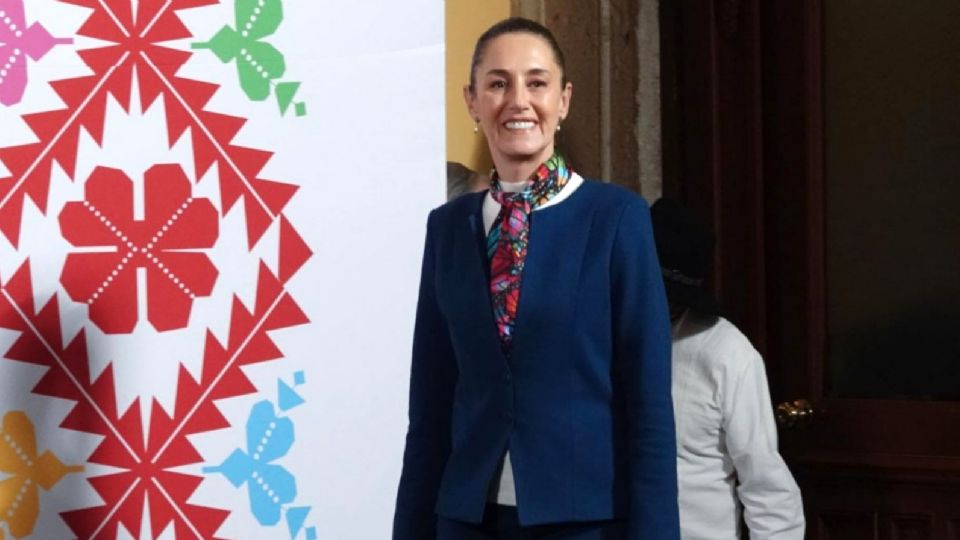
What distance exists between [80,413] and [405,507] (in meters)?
0.47

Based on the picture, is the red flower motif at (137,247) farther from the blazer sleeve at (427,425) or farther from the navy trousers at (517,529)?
the navy trousers at (517,529)

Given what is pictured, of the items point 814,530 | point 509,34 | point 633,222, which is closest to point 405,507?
point 633,222

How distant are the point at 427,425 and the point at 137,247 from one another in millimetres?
505

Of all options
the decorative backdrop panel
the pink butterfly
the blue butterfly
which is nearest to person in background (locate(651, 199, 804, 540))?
the decorative backdrop panel

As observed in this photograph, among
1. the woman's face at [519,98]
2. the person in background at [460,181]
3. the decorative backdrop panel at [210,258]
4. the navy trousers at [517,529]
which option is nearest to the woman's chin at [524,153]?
the woman's face at [519,98]

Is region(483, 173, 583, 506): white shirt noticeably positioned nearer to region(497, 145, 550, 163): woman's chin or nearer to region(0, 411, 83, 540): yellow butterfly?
region(497, 145, 550, 163): woman's chin

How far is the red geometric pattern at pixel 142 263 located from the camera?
1751 millimetres

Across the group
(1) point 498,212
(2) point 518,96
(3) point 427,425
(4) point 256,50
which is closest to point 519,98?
(2) point 518,96

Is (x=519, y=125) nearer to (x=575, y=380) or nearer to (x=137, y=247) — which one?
(x=575, y=380)

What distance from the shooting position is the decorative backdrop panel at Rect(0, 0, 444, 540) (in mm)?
1746

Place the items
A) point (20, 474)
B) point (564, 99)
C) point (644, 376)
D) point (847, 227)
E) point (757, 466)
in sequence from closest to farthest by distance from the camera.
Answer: point (644, 376), point (564, 99), point (20, 474), point (757, 466), point (847, 227)

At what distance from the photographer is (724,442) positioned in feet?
7.26

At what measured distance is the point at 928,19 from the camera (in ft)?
9.78

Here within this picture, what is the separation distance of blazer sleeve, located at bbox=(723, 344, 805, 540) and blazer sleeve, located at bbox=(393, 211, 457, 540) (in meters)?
0.77
